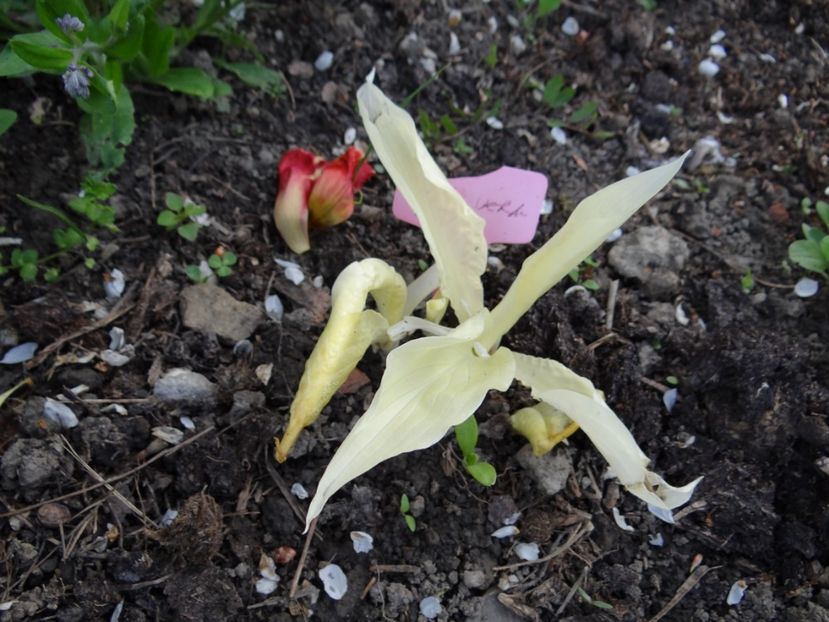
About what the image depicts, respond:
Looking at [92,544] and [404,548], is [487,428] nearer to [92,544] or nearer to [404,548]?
[404,548]

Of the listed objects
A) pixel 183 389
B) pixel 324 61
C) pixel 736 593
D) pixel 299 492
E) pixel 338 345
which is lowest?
pixel 736 593

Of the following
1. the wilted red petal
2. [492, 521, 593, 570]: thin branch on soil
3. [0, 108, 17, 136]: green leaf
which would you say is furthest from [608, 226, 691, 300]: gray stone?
[0, 108, 17, 136]: green leaf

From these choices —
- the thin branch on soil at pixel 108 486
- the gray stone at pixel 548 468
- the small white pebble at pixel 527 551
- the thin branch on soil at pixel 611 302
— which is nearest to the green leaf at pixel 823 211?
the thin branch on soil at pixel 611 302

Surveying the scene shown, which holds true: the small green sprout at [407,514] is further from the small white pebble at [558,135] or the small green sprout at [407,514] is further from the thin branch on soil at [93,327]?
the small white pebble at [558,135]

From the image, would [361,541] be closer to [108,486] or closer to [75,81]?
[108,486]

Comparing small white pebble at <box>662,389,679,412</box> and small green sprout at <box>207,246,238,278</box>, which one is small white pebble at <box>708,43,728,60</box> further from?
small green sprout at <box>207,246,238,278</box>

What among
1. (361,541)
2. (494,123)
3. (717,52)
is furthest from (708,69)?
(361,541)
